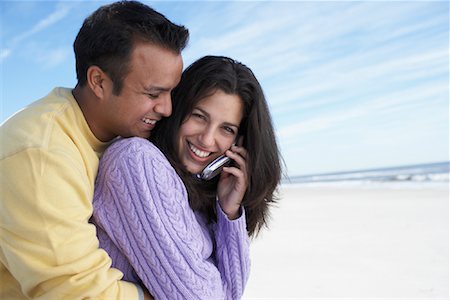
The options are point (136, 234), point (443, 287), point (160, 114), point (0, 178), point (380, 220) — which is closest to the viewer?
point (0, 178)

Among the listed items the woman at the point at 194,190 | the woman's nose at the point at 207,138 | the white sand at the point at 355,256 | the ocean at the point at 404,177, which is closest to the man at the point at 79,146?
the woman at the point at 194,190

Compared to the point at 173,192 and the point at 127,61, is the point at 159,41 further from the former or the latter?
the point at 173,192

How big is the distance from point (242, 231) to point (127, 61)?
100 cm

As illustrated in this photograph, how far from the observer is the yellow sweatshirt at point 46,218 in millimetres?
1703

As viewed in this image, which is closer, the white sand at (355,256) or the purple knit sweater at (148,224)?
the purple knit sweater at (148,224)

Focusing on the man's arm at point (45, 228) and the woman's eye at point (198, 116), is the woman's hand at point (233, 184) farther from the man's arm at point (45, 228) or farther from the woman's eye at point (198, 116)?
the man's arm at point (45, 228)

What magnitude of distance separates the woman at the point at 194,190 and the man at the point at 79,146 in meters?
0.13

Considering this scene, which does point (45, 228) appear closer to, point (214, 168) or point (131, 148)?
point (131, 148)

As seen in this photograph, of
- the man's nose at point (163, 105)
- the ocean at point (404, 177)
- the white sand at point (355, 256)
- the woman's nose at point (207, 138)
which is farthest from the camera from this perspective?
the ocean at point (404, 177)

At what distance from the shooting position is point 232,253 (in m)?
2.56

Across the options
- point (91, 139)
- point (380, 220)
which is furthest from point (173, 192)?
point (380, 220)

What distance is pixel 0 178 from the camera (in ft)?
5.70

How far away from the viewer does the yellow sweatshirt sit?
170 centimetres

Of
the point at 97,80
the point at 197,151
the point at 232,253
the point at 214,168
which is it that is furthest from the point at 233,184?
the point at 97,80
